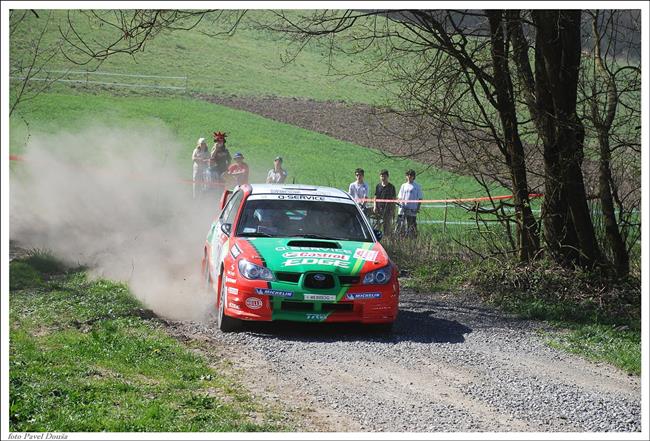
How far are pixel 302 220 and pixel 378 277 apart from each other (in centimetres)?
157

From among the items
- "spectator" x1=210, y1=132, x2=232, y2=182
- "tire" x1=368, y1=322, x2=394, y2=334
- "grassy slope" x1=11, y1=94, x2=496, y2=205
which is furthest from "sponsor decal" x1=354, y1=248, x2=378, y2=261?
"grassy slope" x1=11, y1=94, x2=496, y2=205

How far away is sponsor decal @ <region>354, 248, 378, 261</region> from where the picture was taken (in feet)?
35.9

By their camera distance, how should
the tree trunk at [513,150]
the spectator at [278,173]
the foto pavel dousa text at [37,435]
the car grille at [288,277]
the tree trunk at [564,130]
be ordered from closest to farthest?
the foto pavel dousa text at [37,435] < the car grille at [288,277] < the tree trunk at [564,130] < the tree trunk at [513,150] < the spectator at [278,173]

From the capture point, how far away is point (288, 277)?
416 inches

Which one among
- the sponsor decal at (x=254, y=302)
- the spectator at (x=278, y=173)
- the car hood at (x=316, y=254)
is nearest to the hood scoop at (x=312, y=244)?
the car hood at (x=316, y=254)

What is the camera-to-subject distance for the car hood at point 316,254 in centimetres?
1061

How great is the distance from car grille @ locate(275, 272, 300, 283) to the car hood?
0.16ft

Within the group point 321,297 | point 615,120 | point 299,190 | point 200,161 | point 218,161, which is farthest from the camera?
point 200,161

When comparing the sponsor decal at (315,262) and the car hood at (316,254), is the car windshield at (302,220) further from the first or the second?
the sponsor decal at (315,262)

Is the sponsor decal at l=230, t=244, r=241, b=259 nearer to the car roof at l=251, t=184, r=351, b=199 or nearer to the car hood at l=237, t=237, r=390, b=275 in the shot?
the car hood at l=237, t=237, r=390, b=275

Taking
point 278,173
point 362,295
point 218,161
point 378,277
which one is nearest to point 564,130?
point 378,277

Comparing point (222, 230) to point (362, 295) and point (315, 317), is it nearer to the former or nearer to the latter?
point (315, 317)

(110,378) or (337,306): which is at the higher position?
(337,306)

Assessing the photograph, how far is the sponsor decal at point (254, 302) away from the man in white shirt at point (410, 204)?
840 cm
